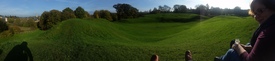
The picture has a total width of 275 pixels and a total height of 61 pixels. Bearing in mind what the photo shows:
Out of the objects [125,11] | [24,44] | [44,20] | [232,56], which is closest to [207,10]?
[125,11]

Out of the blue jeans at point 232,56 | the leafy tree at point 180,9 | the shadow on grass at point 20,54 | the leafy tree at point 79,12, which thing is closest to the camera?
the blue jeans at point 232,56

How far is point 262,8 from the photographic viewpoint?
3.19m

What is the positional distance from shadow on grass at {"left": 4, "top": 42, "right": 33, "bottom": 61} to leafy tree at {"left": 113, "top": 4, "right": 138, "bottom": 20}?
50.1m

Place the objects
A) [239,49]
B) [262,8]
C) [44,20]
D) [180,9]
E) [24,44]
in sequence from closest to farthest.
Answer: [262,8]
[239,49]
[24,44]
[44,20]
[180,9]

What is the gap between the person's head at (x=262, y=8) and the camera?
124 inches

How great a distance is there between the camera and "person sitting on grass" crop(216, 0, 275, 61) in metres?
2.87

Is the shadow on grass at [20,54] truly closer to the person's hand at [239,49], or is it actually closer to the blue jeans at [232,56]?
the blue jeans at [232,56]

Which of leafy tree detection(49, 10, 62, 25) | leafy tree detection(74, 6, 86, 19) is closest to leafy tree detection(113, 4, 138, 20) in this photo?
leafy tree detection(74, 6, 86, 19)

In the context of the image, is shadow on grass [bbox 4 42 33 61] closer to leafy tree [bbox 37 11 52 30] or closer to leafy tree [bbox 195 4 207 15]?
leafy tree [bbox 37 11 52 30]

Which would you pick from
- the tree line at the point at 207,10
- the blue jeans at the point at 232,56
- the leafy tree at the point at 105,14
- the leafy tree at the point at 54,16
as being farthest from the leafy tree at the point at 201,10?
the blue jeans at the point at 232,56

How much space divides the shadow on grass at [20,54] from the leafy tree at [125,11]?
164 feet

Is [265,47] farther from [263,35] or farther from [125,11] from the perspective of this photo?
[125,11]

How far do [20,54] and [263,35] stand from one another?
54.8 feet

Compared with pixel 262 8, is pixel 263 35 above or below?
below
